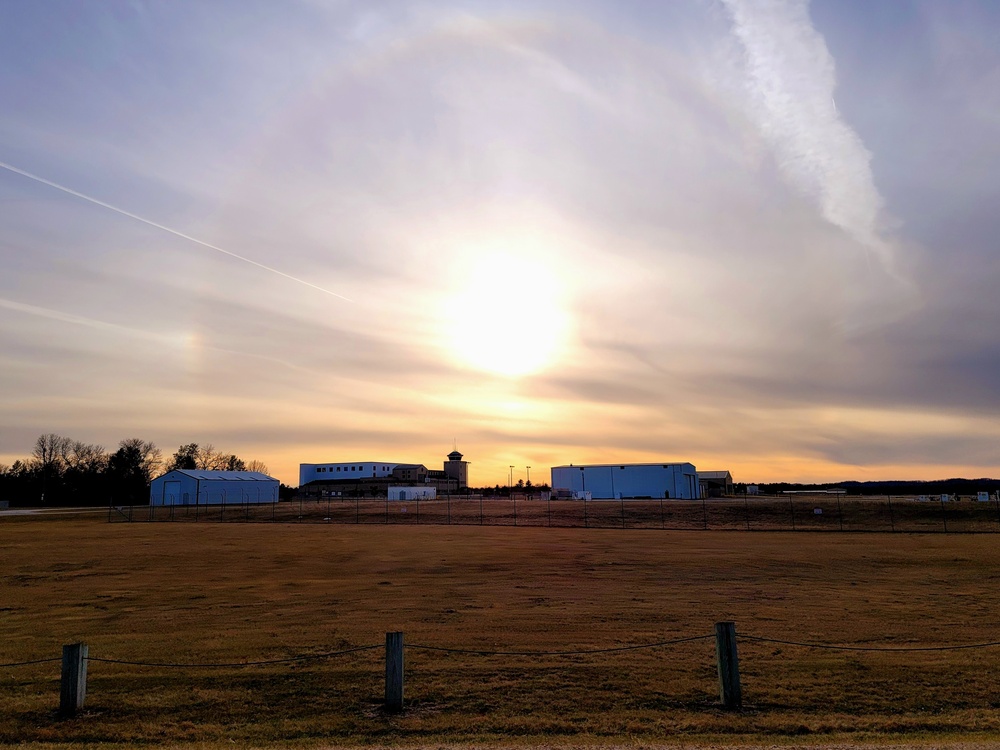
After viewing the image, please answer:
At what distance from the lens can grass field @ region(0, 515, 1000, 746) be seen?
36.2 feet

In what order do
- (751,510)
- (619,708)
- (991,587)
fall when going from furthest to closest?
(751,510), (991,587), (619,708)

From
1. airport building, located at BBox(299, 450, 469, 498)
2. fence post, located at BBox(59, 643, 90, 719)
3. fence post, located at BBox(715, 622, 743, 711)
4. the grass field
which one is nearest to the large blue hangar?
airport building, located at BBox(299, 450, 469, 498)

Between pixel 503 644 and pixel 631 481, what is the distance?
334ft

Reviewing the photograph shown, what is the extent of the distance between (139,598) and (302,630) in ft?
28.1

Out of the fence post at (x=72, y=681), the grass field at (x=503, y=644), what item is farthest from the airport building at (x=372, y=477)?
the fence post at (x=72, y=681)

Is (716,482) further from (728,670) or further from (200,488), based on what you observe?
(728,670)

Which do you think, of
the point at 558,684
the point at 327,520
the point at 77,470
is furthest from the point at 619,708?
the point at 77,470

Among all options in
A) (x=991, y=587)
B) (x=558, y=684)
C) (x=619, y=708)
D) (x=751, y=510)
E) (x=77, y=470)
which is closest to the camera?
(x=619, y=708)

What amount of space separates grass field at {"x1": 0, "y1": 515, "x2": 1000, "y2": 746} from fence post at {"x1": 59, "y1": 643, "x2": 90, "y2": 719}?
315 mm

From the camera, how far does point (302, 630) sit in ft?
58.0

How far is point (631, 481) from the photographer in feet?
377

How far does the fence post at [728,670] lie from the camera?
37.2 feet

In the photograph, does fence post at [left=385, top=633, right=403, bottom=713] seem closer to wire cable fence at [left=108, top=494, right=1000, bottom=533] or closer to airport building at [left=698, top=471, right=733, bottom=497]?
wire cable fence at [left=108, top=494, right=1000, bottom=533]

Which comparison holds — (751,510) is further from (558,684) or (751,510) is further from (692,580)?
(558,684)
